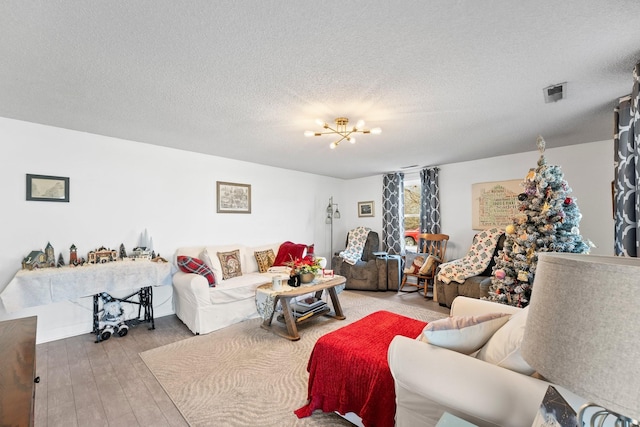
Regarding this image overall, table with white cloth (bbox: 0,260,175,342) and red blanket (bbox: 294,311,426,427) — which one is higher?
table with white cloth (bbox: 0,260,175,342)

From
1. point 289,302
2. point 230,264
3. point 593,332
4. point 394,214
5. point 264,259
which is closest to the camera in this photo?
point 593,332

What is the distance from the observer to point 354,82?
210 centimetres

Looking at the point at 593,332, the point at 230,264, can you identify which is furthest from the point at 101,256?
the point at 593,332

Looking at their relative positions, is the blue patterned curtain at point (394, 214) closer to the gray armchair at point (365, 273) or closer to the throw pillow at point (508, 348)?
the gray armchair at point (365, 273)

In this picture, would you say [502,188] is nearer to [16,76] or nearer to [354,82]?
[354,82]

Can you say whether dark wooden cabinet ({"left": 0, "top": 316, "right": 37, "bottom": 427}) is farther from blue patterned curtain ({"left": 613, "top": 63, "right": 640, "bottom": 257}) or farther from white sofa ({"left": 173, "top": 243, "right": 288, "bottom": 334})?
blue patterned curtain ({"left": 613, "top": 63, "right": 640, "bottom": 257})

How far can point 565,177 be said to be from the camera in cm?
402

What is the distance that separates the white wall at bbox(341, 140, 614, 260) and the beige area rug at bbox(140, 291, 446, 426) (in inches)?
118

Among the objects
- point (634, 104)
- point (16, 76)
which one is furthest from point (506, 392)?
point (16, 76)

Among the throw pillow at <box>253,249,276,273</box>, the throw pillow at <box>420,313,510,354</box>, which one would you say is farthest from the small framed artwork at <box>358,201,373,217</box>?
the throw pillow at <box>420,313,510,354</box>

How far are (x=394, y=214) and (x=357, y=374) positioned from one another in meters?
4.44

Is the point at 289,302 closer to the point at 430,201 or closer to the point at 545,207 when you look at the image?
the point at 545,207

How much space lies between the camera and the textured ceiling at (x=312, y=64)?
1419 millimetres

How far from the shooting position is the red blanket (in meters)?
1.55
